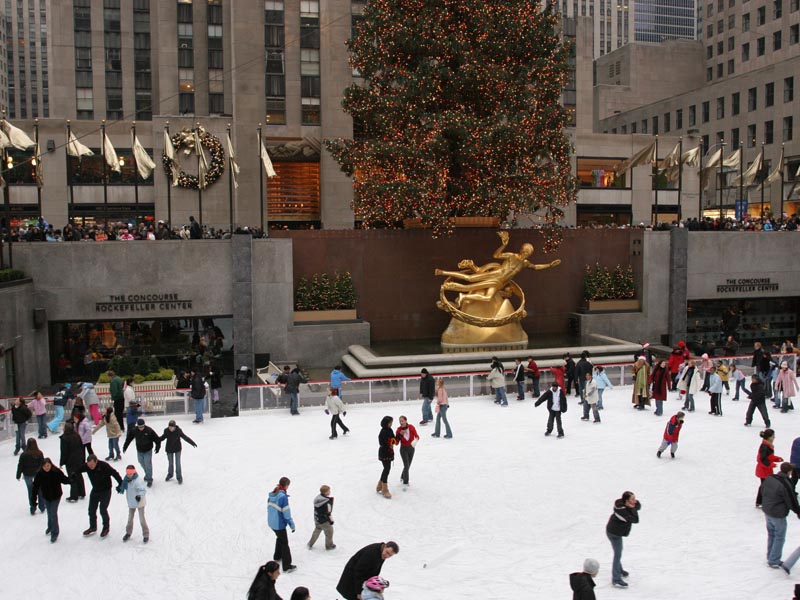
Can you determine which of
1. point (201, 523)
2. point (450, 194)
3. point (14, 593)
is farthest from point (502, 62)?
point (14, 593)

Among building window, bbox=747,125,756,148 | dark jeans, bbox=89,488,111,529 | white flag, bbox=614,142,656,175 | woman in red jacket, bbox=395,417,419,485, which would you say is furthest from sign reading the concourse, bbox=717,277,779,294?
building window, bbox=747,125,756,148

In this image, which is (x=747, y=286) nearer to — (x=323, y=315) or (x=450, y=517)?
(x=323, y=315)

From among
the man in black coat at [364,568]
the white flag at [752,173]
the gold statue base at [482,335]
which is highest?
the white flag at [752,173]

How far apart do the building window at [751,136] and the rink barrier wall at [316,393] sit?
42.4 metres

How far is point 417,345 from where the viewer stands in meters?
27.1

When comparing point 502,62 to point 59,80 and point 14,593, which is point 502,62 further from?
point 59,80

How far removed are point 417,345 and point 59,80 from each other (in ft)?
136

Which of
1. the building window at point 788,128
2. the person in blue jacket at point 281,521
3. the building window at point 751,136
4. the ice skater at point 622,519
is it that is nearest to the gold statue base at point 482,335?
the person in blue jacket at point 281,521

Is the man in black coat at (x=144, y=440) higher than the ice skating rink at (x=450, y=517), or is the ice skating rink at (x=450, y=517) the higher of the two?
the man in black coat at (x=144, y=440)

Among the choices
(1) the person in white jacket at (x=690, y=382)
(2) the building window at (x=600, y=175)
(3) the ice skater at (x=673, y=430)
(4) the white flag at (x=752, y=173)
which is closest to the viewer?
(3) the ice skater at (x=673, y=430)

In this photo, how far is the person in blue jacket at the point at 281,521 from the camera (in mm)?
10234

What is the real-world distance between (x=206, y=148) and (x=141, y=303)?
14.9m

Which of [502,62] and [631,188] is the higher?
[502,62]

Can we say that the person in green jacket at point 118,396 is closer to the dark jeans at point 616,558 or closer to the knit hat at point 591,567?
the dark jeans at point 616,558
